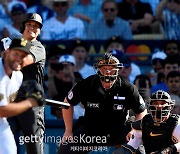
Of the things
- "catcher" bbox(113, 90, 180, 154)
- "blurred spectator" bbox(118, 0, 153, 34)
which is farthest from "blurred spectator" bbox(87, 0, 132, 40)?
"catcher" bbox(113, 90, 180, 154)

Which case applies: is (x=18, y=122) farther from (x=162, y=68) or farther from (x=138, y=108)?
(x=162, y=68)

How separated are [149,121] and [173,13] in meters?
4.46

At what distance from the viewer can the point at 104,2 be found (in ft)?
36.5

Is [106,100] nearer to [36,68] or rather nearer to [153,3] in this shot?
[36,68]

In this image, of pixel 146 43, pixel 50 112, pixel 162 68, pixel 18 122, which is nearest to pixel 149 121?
pixel 18 122

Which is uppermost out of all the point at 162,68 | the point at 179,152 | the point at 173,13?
the point at 173,13

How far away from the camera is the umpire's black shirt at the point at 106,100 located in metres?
7.36

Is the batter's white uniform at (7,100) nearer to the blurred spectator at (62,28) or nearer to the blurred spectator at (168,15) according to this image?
the blurred spectator at (62,28)

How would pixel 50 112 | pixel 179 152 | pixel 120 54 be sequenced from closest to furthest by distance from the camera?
pixel 179 152
pixel 50 112
pixel 120 54

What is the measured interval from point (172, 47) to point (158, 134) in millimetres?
3779

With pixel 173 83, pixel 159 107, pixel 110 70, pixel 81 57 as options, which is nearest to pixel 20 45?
pixel 110 70

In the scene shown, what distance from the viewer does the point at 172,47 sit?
10484 millimetres

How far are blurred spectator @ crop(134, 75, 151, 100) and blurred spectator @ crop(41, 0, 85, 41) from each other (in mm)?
1683

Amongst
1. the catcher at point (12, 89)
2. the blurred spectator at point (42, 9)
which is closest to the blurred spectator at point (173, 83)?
the blurred spectator at point (42, 9)
